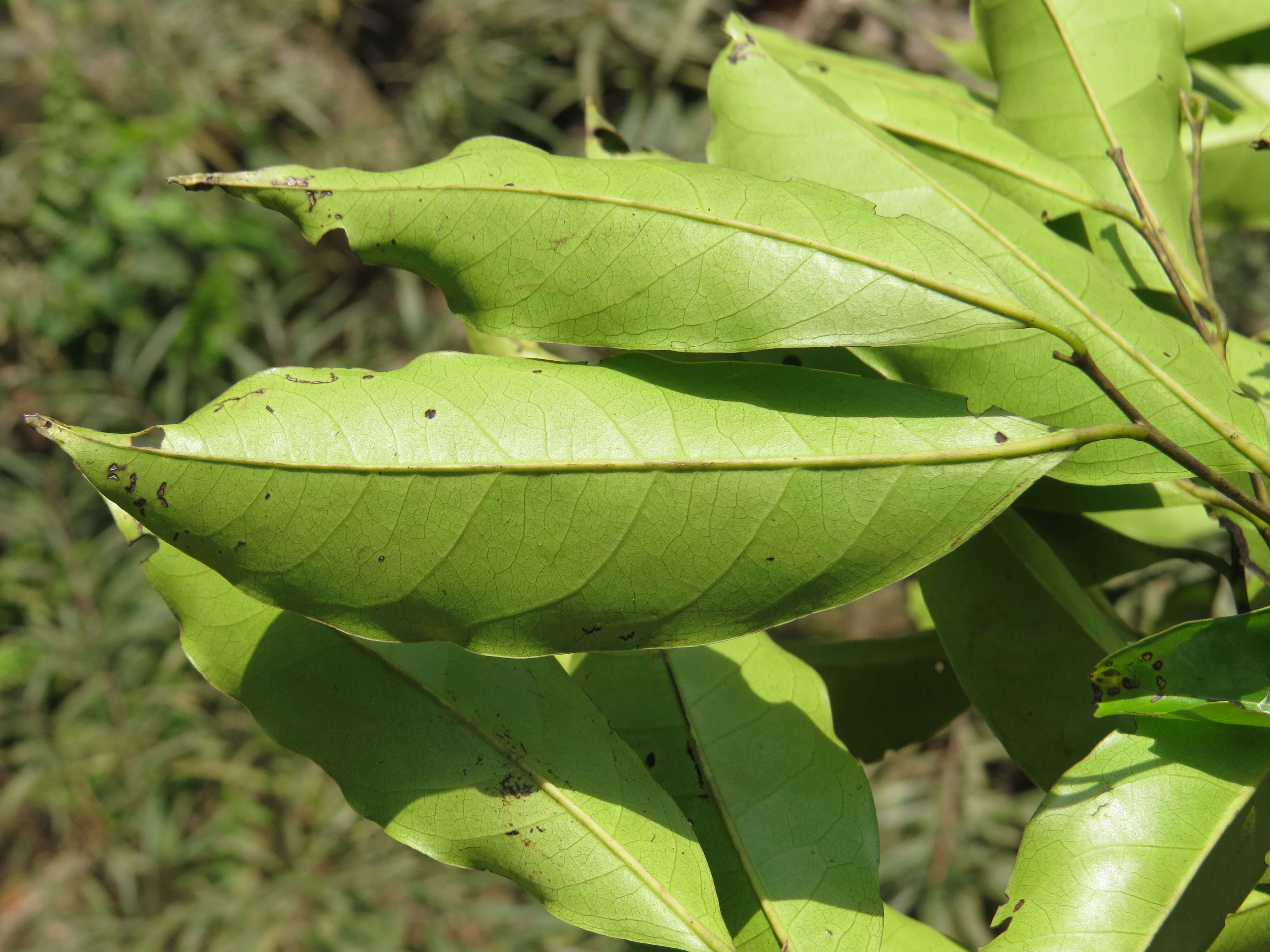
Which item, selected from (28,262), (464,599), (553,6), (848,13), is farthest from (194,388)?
(464,599)

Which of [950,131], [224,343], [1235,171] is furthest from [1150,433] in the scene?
[224,343]

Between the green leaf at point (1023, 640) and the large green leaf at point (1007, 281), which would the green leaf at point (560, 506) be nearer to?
the large green leaf at point (1007, 281)

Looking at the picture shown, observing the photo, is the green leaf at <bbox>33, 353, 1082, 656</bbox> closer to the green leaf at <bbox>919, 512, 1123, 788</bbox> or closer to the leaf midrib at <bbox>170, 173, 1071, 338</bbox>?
the leaf midrib at <bbox>170, 173, 1071, 338</bbox>

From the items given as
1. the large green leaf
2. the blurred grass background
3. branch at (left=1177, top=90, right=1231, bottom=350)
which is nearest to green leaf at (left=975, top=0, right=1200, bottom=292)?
branch at (left=1177, top=90, right=1231, bottom=350)

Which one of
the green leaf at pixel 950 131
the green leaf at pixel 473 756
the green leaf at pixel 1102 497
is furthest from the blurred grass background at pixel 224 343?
the green leaf at pixel 473 756

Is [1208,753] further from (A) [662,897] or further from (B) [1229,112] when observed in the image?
(B) [1229,112]
